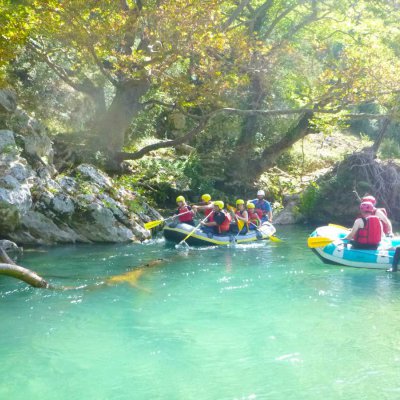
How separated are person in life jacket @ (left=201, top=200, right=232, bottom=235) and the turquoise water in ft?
10.5

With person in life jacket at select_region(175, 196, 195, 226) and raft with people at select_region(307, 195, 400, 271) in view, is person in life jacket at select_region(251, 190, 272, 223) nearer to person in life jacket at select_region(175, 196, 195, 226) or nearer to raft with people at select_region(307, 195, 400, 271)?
person in life jacket at select_region(175, 196, 195, 226)

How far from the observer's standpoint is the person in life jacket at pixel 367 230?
1038 cm

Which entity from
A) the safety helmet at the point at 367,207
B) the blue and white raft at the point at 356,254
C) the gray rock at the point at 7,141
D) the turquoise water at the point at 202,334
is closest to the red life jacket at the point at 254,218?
the blue and white raft at the point at 356,254

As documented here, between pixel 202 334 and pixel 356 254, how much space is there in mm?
4895

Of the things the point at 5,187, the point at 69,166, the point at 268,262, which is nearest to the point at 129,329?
the point at 268,262

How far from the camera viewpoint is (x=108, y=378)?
5531 millimetres

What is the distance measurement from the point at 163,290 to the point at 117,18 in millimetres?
6104

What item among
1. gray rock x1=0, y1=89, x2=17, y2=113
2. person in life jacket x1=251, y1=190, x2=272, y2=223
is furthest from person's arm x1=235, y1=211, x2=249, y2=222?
gray rock x1=0, y1=89, x2=17, y2=113

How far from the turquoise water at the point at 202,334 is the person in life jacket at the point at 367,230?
0.57 m

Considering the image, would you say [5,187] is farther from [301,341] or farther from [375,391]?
[375,391]

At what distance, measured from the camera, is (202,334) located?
676 centimetres

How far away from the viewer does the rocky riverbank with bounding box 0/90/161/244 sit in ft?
39.3

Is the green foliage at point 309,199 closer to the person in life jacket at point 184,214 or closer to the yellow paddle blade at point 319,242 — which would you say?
the person in life jacket at point 184,214

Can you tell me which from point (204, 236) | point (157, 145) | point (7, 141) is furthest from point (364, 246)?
point (7, 141)
